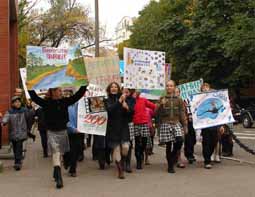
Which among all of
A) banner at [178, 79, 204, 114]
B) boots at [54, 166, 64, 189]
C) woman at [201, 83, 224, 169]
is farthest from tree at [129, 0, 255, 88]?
boots at [54, 166, 64, 189]

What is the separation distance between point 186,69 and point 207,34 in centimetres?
339

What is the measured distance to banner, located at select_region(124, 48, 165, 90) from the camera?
35.4ft

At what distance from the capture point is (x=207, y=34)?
114ft

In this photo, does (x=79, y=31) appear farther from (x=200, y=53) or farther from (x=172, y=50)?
(x=200, y=53)

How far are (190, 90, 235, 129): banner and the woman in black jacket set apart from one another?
1.98 meters

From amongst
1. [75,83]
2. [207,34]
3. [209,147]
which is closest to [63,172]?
[75,83]

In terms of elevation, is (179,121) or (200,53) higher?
(200,53)

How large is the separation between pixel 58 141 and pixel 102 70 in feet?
5.82

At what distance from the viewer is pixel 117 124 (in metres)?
→ 10.1

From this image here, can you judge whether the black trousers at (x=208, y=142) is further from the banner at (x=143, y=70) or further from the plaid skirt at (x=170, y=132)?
the banner at (x=143, y=70)

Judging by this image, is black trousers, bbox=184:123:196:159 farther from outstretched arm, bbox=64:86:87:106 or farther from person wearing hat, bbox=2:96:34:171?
person wearing hat, bbox=2:96:34:171

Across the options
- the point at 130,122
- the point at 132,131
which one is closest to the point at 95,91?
the point at 130,122

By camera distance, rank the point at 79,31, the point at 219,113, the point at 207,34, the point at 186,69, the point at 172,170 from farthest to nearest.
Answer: the point at 79,31 → the point at 186,69 → the point at 207,34 → the point at 219,113 → the point at 172,170

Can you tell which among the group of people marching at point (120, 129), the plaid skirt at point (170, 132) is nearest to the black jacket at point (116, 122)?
the group of people marching at point (120, 129)
